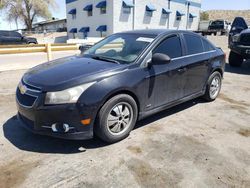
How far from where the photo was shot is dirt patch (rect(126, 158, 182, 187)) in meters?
2.71

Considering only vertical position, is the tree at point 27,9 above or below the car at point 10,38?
above

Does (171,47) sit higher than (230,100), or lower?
higher

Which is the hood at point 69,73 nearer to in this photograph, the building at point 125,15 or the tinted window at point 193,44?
the tinted window at point 193,44

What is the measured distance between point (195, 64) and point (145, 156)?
228 cm

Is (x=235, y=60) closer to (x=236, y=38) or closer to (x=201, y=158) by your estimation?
(x=236, y=38)

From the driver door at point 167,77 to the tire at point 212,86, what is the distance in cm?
101

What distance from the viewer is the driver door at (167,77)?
3.88 metres

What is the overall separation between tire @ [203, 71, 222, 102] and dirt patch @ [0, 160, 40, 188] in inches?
149

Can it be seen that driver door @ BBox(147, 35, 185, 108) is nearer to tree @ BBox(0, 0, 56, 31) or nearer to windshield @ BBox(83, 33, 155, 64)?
windshield @ BBox(83, 33, 155, 64)

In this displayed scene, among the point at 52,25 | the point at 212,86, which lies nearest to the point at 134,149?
the point at 212,86

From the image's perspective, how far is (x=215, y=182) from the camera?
2748mm

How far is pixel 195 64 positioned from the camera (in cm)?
468

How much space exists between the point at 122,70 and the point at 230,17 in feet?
224

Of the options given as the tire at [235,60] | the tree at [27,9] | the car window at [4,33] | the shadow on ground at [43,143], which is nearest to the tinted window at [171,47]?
the shadow on ground at [43,143]
